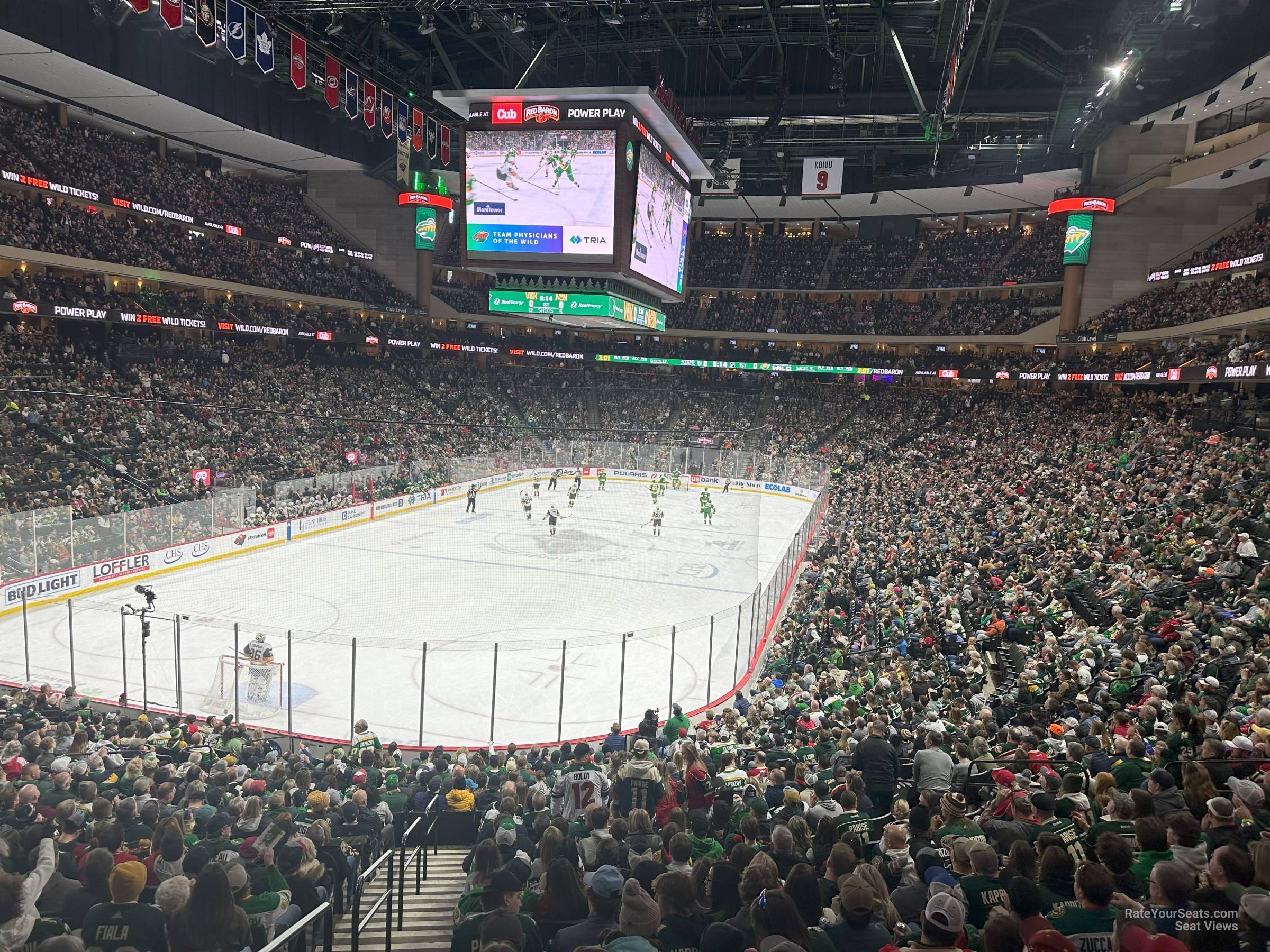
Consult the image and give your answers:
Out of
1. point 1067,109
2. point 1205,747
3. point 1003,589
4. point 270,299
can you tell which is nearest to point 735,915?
point 1205,747

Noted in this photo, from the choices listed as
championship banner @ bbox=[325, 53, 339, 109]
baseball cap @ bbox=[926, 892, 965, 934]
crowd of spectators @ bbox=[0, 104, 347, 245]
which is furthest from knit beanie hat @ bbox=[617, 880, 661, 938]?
crowd of spectators @ bbox=[0, 104, 347, 245]

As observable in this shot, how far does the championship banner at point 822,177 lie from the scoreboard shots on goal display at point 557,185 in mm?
14104

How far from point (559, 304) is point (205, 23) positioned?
1115 cm

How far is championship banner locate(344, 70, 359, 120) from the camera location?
2503 cm

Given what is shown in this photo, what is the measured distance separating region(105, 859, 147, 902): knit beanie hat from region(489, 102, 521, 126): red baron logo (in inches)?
834

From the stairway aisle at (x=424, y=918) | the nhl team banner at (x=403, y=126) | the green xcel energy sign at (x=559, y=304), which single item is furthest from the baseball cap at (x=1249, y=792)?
the nhl team banner at (x=403, y=126)

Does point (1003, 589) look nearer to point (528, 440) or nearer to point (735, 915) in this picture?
point (735, 915)

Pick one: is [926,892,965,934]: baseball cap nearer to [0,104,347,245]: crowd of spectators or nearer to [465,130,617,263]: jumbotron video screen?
[465,130,617,263]: jumbotron video screen

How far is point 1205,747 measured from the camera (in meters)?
6.07

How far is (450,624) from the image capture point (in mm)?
18734

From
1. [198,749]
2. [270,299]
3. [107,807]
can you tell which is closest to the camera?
[107,807]

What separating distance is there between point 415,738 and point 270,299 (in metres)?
38.7

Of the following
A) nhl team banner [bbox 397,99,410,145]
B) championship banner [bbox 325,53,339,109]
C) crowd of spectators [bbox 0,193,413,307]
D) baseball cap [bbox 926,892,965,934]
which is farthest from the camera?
crowd of spectators [bbox 0,193,413,307]

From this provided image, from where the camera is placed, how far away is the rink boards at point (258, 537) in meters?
18.2
